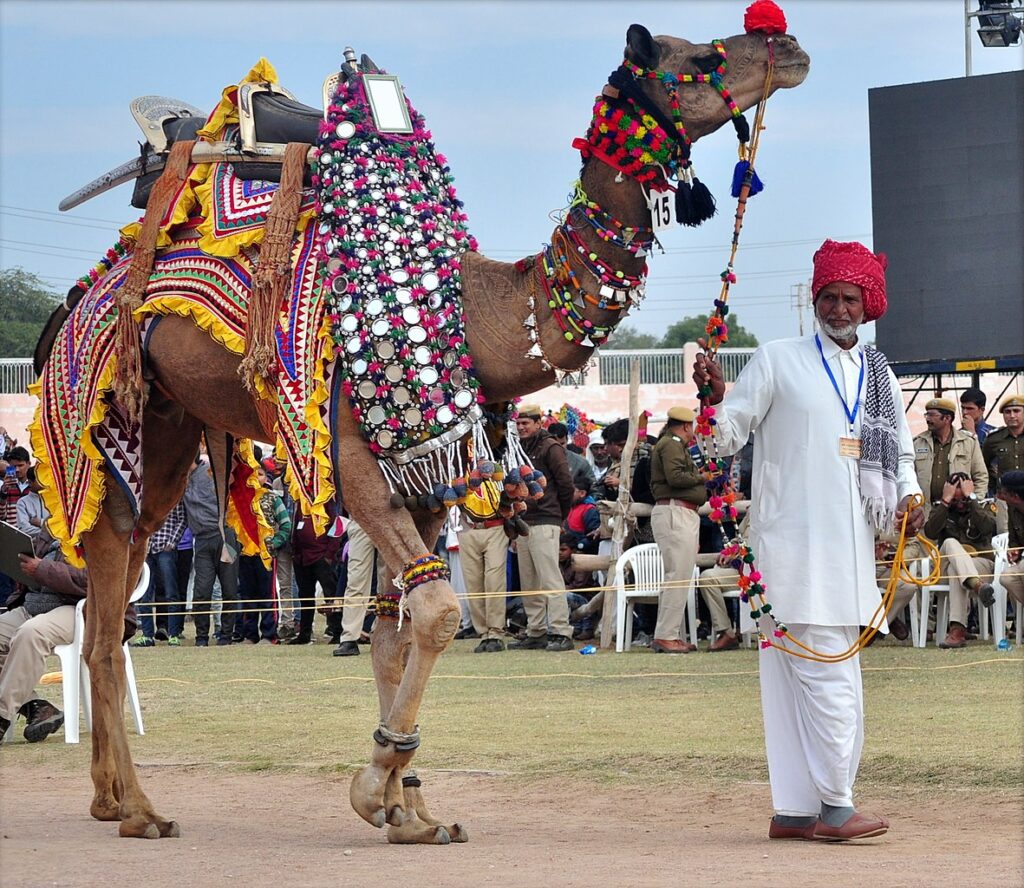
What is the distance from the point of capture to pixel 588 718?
1121cm

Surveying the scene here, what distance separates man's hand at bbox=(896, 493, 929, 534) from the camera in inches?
289

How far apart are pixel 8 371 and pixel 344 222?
37.7 meters

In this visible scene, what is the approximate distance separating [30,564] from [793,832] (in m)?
6.03

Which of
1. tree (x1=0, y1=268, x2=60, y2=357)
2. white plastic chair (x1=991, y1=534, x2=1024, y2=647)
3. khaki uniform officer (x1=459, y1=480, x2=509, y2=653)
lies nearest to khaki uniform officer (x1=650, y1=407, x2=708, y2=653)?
khaki uniform officer (x1=459, y1=480, x2=509, y2=653)

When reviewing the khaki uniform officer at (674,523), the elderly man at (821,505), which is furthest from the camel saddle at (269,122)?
the khaki uniform officer at (674,523)

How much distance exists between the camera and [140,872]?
6457 millimetres

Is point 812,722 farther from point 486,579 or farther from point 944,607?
point 486,579

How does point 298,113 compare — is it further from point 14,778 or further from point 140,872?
point 14,778

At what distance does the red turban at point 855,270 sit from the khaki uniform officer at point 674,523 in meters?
8.88

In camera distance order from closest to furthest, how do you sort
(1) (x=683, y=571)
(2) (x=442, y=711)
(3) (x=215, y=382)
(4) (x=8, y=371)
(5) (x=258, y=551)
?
(3) (x=215, y=382) → (5) (x=258, y=551) → (2) (x=442, y=711) → (1) (x=683, y=571) → (4) (x=8, y=371)

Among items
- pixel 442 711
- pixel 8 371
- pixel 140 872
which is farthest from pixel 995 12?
pixel 8 371

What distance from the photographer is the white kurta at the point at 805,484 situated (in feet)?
23.4

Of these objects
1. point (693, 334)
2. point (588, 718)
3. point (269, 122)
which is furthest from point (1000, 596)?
point (693, 334)

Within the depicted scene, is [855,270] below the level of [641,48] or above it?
below
